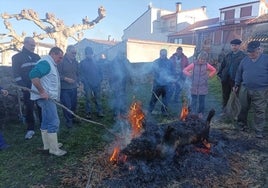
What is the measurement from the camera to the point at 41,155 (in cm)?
471

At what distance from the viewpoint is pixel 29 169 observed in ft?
13.8

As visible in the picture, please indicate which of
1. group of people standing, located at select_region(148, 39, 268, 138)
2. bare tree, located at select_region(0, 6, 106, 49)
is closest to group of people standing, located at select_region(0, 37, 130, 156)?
group of people standing, located at select_region(148, 39, 268, 138)

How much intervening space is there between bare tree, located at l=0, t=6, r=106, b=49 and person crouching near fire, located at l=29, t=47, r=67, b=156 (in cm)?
1082

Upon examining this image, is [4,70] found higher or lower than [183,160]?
higher

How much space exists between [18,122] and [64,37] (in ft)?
31.1

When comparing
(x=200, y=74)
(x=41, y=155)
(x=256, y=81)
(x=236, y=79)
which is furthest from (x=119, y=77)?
(x=256, y=81)

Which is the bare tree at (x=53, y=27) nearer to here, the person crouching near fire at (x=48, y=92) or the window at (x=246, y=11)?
the person crouching near fire at (x=48, y=92)

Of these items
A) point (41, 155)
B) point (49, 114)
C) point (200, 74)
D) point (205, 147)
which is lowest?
point (41, 155)

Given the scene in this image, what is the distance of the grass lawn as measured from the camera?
3891mm

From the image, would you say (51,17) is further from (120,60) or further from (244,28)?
(244,28)

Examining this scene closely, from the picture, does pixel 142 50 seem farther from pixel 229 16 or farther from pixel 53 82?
pixel 229 16

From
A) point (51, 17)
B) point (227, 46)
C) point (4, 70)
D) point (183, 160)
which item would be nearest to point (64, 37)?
point (51, 17)

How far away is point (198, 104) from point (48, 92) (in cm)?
404

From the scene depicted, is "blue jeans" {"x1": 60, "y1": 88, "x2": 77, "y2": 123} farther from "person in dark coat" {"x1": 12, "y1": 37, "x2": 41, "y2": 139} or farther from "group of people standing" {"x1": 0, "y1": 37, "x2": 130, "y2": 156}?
"person in dark coat" {"x1": 12, "y1": 37, "x2": 41, "y2": 139}
